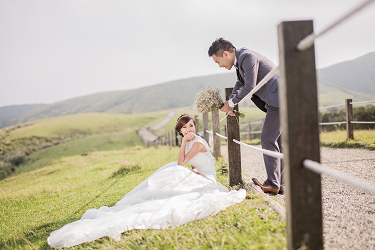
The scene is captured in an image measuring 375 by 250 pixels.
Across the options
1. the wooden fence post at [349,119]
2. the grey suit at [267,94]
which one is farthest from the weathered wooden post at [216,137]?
the wooden fence post at [349,119]

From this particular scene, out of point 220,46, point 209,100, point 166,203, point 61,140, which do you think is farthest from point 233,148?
point 61,140

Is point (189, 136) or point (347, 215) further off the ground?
point (189, 136)

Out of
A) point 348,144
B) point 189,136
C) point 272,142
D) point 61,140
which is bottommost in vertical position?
point 61,140

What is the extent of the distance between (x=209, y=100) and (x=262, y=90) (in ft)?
2.66

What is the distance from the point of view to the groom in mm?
2838

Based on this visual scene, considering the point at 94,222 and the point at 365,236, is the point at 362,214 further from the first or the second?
the point at 94,222

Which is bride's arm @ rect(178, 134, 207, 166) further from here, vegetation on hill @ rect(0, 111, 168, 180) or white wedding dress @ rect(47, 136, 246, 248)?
vegetation on hill @ rect(0, 111, 168, 180)

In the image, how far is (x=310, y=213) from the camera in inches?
Answer: 44.0

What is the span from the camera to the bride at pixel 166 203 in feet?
7.11

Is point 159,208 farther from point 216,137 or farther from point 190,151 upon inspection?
point 216,137

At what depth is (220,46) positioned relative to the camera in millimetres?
3104

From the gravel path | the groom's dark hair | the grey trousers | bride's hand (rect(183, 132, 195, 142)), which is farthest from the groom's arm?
the gravel path

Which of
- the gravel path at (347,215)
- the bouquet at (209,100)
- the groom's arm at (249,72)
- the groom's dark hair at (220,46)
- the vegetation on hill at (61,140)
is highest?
the groom's dark hair at (220,46)

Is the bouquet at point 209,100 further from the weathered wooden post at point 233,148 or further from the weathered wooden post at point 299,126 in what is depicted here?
the weathered wooden post at point 299,126
